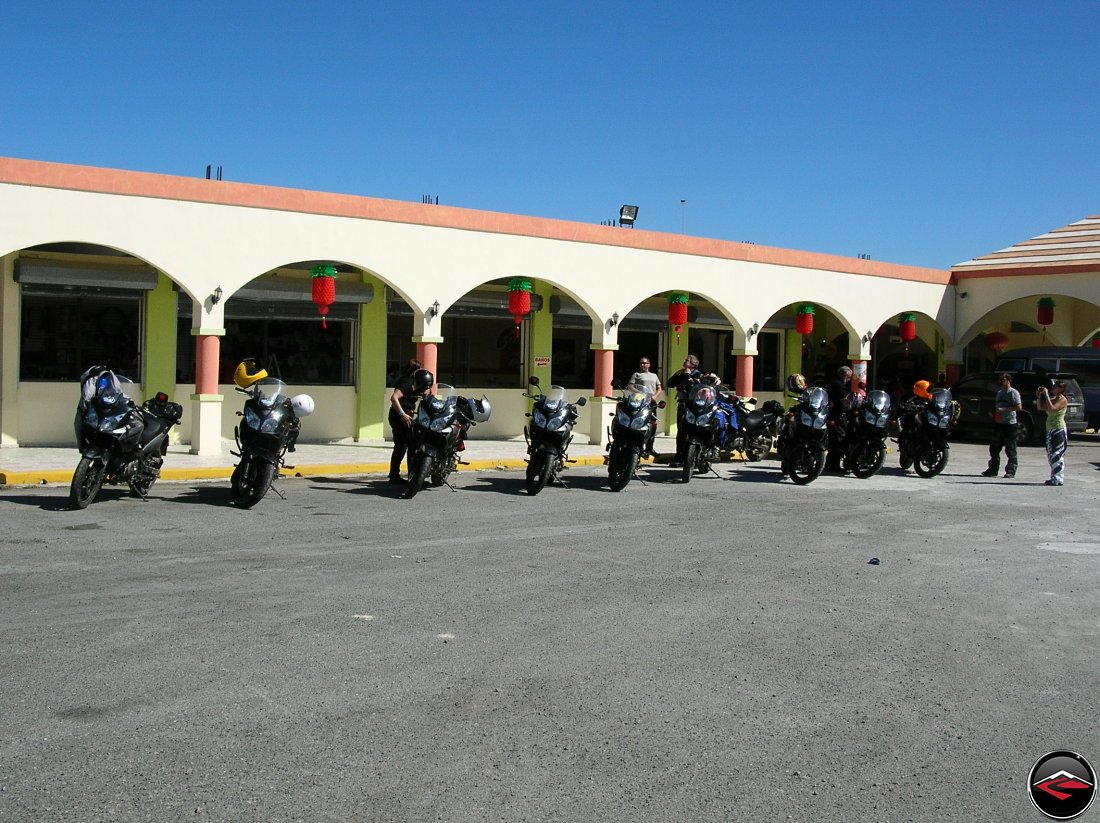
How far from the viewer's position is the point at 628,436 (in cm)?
1374

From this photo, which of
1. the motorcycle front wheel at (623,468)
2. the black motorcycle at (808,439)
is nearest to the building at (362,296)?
the black motorcycle at (808,439)

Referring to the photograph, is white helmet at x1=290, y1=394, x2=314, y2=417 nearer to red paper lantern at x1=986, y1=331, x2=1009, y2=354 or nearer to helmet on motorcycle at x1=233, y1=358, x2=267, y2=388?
helmet on motorcycle at x1=233, y1=358, x2=267, y2=388

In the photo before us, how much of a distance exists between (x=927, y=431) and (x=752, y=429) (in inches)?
103

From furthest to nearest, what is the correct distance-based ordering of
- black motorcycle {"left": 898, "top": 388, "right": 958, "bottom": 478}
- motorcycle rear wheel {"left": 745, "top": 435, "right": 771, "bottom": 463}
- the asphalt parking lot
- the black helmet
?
1. motorcycle rear wheel {"left": 745, "top": 435, "right": 771, "bottom": 463}
2. black motorcycle {"left": 898, "top": 388, "right": 958, "bottom": 478}
3. the black helmet
4. the asphalt parking lot

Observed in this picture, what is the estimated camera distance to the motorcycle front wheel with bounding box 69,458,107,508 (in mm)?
10594

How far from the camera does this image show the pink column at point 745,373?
22688mm

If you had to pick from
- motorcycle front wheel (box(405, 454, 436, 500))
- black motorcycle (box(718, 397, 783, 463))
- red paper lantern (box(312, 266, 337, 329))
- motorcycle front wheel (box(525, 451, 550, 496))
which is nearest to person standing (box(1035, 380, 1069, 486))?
black motorcycle (box(718, 397, 783, 463))

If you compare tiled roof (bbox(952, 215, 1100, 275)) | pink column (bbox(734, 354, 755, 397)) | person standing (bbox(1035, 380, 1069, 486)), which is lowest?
person standing (bbox(1035, 380, 1069, 486))

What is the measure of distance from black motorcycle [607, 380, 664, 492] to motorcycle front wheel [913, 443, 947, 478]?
16.3 ft

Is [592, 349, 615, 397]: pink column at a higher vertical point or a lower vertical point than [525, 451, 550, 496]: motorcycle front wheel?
higher

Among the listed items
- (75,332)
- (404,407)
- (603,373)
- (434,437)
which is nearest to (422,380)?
(404,407)

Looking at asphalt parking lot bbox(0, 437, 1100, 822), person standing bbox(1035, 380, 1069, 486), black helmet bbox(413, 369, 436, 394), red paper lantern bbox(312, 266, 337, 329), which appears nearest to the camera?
asphalt parking lot bbox(0, 437, 1100, 822)

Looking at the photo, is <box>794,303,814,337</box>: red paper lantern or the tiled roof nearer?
<box>794,303,814,337</box>: red paper lantern

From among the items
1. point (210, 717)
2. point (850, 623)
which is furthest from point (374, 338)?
point (210, 717)
